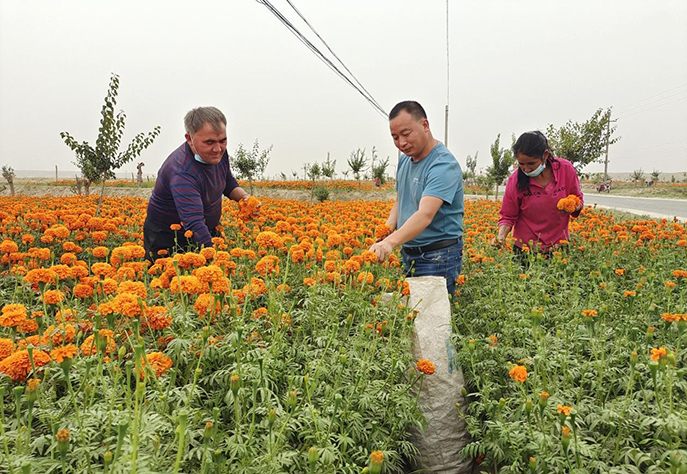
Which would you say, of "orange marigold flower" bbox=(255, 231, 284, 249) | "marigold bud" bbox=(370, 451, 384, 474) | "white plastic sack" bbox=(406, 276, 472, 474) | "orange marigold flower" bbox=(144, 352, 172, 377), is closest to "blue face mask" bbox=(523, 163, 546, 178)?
"white plastic sack" bbox=(406, 276, 472, 474)

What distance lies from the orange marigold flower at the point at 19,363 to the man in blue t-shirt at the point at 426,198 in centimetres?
179

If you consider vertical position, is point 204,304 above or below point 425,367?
above

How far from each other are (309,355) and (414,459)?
93cm

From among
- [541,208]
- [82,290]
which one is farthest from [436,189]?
[82,290]

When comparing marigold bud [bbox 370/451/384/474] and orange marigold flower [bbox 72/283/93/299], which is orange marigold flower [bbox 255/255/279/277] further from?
marigold bud [bbox 370/451/384/474]

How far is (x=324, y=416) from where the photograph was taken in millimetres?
1875

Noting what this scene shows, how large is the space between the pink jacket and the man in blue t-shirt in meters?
1.41

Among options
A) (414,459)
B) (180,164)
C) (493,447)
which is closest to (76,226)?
(180,164)

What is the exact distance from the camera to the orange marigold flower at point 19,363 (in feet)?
4.95

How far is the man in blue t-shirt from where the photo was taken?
2.83 metres

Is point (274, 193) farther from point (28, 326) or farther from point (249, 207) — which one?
point (28, 326)

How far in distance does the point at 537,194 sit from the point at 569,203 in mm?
495

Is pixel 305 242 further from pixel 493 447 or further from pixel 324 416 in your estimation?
pixel 493 447

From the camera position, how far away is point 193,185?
3338mm
